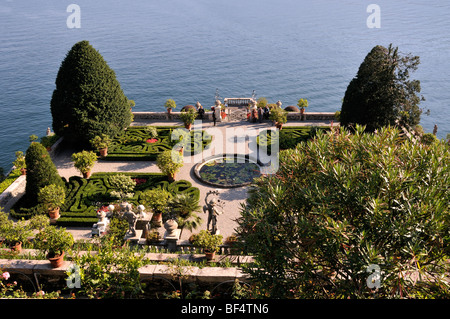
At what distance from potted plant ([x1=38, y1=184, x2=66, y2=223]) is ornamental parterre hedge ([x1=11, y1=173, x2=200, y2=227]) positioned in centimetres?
45

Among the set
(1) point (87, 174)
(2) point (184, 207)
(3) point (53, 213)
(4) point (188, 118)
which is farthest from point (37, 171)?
(4) point (188, 118)

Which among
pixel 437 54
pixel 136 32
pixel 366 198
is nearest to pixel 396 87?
pixel 366 198

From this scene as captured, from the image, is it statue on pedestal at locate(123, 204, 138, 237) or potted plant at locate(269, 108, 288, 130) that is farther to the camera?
potted plant at locate(269, 108, 288, 130)

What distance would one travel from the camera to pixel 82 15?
142 m

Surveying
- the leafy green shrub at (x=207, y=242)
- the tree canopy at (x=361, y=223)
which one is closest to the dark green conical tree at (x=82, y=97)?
the leafy green shrub at (x=207, y=242)

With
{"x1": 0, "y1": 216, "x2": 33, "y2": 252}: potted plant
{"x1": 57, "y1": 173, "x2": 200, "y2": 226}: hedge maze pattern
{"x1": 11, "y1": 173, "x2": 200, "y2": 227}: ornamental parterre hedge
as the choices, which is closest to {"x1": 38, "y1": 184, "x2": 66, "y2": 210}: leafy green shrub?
{"x1": 11, "y1": 173, "x2": 200, "y2": 227}: ornamental parterre hedge

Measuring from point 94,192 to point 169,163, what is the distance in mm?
5123

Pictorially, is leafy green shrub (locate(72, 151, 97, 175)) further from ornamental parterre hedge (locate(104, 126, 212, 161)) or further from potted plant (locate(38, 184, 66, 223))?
potted plant (locate(38, 184, 66, 223))

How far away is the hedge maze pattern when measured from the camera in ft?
71.6

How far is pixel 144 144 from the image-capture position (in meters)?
30.8

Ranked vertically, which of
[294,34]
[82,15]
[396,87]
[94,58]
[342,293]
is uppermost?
[82,15]

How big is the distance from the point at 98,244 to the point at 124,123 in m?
16.4

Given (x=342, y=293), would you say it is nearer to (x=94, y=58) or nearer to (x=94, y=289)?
(x=94, y=289)

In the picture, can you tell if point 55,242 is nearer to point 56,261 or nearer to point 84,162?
point 56,261
